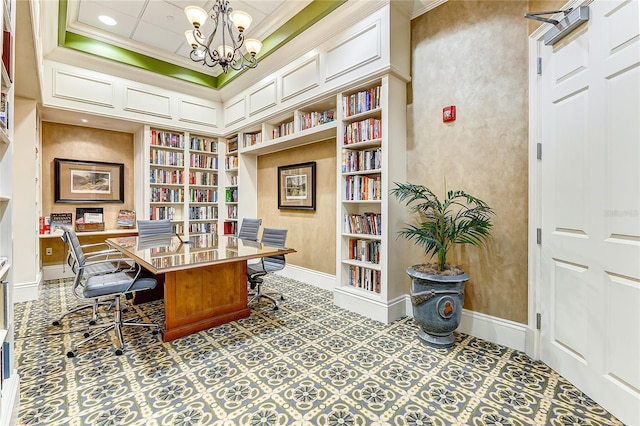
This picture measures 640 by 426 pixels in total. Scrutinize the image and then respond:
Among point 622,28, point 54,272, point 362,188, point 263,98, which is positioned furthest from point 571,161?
point 54,272

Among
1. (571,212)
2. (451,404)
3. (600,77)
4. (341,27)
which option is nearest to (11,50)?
(341,27)

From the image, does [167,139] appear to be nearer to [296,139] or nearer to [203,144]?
[203,144]

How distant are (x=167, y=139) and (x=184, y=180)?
0.76m

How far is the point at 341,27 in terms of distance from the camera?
11.0 ft

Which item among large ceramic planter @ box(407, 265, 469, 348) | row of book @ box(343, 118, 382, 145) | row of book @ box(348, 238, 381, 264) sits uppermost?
row of book @ box(343, 118, 382, 145)

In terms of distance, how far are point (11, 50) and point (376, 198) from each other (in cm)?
289

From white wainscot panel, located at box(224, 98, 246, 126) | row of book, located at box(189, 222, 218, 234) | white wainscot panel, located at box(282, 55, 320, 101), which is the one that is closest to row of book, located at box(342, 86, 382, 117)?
white wainscot panel, located at box(282, 55, 320, 101)

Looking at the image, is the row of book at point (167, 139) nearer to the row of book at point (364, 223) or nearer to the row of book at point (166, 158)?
the row of book at point (166, 158)

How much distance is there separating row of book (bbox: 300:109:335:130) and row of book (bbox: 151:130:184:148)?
262 cm

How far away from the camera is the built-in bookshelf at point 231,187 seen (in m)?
5.56

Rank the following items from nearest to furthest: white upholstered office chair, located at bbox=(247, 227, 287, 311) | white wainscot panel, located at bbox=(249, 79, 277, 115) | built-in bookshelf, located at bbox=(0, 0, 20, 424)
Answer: built-in bookshelf, located at bbox=(0, 0, 20, 424) → white upholstered office chair, located at bbox=(247, 227, 287, 311) → white wainscot panel, located at bbox=(249, 79, 277, 115)

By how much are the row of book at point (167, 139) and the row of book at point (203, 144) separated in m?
0.19

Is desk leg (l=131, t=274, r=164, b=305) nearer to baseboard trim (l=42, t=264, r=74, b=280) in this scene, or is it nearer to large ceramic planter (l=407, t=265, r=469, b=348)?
baseboard trim (l=42, t=264, r=74, b=280)

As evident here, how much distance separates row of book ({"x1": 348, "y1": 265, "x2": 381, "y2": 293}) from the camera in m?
3.21
